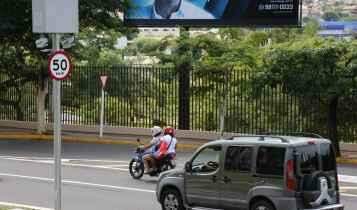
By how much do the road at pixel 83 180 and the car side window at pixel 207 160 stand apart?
1.98 meters

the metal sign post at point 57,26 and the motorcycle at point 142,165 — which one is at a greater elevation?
the metal sign post at point 57,26

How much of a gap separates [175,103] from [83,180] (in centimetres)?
1091

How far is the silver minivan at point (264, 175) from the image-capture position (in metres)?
12.6

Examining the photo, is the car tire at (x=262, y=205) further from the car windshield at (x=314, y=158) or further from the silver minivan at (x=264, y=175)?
the car windshield at (x=314, y=158)

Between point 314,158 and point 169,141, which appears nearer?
point 314,158

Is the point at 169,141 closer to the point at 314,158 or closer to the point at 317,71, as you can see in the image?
the point at 317,71

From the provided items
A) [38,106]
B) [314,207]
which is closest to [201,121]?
[38,106]

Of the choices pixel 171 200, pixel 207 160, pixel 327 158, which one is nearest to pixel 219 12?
pixel 171 200

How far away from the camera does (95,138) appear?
29.9 meters

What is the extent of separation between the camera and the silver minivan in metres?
12.6

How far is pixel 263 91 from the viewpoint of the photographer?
27.2m

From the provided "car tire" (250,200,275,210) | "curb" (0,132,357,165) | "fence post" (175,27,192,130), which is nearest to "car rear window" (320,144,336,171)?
"car tire" (250,200,275,210)

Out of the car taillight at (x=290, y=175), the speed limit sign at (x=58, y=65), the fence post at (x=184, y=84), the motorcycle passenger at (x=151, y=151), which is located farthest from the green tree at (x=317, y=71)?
the speed limit sign at (x=58, y=65)

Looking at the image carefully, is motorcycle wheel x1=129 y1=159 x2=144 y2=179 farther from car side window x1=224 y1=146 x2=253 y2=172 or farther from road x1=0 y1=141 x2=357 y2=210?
car side window x1=224 y1=146 x2=253 y2=172
